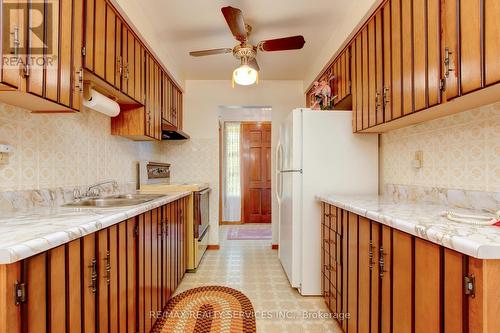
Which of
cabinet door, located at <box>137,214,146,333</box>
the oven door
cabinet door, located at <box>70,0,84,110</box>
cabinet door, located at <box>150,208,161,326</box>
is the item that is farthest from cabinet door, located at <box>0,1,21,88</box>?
the oven door

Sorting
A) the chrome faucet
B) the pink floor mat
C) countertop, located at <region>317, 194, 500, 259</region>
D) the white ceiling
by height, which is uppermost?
the white ceiling

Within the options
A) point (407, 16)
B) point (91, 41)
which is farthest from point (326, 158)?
point (91, 41)

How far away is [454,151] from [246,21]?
189 centimetres

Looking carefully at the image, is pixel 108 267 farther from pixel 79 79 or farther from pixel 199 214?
pixel 199 214

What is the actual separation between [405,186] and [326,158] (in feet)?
2.06

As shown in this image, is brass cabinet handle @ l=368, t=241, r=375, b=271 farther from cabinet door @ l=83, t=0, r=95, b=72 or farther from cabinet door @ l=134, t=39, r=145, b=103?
cabinet door @ l=134, t=39, r=145, b=103

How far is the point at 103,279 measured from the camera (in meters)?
1.12

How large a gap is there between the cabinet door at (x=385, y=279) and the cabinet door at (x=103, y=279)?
1240 mm

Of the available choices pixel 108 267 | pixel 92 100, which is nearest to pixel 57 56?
pixel 92 100

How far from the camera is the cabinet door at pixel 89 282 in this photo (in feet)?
3.26

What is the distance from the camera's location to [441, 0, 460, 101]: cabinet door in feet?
3.59

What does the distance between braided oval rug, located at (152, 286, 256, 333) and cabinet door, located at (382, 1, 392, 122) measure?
1.73 meters

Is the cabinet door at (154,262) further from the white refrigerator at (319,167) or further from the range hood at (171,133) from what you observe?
the range hood at (171,133)

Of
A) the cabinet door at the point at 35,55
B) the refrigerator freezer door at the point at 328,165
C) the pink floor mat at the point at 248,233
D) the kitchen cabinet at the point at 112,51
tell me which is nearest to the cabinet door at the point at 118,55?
the kitchen cabinet at the point at 112,51
